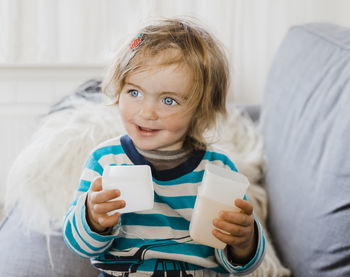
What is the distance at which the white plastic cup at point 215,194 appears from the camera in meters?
0.70

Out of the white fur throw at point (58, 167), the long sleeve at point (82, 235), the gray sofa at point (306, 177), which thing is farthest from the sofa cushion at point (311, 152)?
the long sleeve at point (82, 235)

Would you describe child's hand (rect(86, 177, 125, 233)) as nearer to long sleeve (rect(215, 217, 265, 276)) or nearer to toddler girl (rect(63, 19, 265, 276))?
toddler girl (rect(63, 19, 265, 276))

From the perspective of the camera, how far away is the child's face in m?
0.78

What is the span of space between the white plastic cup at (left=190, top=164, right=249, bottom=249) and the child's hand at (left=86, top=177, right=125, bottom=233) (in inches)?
5.2

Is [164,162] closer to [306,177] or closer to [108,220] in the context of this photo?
[108,220]

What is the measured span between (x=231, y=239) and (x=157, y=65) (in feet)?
1.10

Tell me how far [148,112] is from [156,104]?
0.02 meters

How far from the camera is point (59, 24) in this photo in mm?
1742

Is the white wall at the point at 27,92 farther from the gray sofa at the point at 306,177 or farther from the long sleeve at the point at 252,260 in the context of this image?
the long sleeve at the point at 252,260

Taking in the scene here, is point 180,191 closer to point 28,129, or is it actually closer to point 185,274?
point 185,274

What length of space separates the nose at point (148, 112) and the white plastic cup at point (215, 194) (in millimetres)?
144

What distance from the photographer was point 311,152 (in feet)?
3.35

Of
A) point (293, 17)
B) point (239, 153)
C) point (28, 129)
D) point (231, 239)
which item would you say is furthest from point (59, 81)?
point (231, 239)

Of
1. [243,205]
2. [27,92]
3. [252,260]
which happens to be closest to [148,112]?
[243,205]
